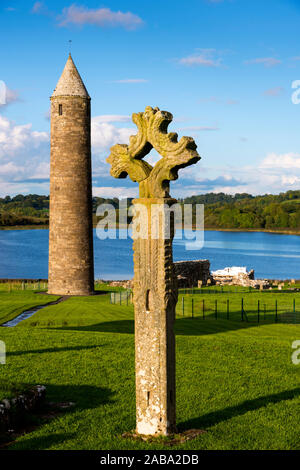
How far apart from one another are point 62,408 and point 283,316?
1814 cm

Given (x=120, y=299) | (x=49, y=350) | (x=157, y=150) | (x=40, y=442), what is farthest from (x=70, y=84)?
(x=40, y=442)

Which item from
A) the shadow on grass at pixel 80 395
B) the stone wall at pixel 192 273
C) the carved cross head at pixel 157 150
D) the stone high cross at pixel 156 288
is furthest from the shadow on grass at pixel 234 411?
the stone wall at pixel 192 273

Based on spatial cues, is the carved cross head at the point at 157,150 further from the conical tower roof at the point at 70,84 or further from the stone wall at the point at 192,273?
the stone wall at the point at 192,273

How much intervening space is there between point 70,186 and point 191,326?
54.5 ft

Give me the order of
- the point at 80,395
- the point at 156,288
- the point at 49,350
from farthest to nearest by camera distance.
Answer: the point at 49,350 < the point at 80,395 < the point at 156,288

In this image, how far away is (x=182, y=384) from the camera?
1260 cm

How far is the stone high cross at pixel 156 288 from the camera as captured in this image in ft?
29.1

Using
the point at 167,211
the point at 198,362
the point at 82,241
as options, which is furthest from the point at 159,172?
the point at 82,241

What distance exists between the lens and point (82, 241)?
37.4 metres

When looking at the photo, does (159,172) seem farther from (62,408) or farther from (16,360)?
(16,360)

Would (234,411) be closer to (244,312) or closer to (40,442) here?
(40,442)

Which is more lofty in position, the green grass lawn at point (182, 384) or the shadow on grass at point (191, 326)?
the green grass lawn at point (182, 384)
